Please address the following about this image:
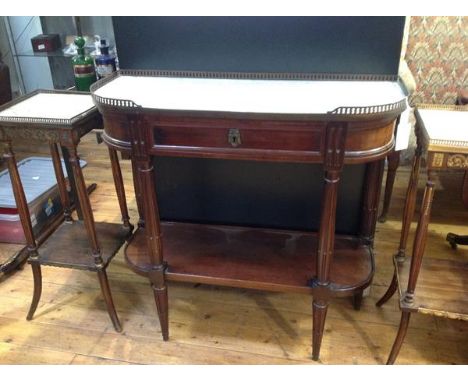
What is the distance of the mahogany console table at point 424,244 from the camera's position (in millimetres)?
1102

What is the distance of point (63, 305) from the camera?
5.73 feet

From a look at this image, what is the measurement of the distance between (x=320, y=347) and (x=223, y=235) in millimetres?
509

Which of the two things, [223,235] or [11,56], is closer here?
[223,235]

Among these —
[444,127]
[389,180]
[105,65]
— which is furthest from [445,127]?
[105,65]

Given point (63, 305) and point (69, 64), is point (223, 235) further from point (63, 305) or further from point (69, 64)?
point (69, 64)

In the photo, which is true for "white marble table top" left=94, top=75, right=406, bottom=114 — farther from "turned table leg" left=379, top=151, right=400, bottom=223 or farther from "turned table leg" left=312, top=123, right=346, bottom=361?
"turned table leg" left=379, top=151, right=400, bottom=223

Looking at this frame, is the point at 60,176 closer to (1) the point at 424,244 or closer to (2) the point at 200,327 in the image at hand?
(2) the point at 200,327

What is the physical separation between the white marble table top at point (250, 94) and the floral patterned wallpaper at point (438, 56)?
1.23m

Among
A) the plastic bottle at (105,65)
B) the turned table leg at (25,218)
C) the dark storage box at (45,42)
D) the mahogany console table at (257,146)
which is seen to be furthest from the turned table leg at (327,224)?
the dark storage box at (45,42)

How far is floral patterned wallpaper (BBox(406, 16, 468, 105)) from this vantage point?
91.4 inches

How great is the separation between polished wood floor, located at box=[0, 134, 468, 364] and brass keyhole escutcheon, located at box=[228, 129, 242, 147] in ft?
2.47

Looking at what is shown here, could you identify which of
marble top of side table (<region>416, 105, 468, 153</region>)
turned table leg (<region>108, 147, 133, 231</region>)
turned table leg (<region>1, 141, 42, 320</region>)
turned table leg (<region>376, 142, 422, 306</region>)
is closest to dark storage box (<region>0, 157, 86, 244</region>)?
turned table leg (<region>1, 141, 42, 320</region>)

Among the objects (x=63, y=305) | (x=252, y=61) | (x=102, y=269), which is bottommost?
(x=63, y=305)
